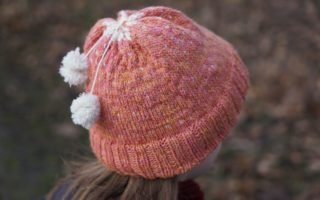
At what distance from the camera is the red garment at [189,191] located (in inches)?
103

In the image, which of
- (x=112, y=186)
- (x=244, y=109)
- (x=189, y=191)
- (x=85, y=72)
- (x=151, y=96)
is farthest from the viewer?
(x=244, y=109)

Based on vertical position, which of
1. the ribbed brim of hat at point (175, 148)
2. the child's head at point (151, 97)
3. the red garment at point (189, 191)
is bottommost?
the red garment at point (189, 191)

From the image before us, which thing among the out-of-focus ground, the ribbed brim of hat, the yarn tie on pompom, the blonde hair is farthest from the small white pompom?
the out-of-focus ground

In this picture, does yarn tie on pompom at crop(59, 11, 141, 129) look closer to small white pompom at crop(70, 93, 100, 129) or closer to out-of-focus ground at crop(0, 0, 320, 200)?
small white pompom at crop(70, 93, 100, 129)

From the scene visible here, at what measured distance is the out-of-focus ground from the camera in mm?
4020

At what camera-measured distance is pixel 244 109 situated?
4.54m

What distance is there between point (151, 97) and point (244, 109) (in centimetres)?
243

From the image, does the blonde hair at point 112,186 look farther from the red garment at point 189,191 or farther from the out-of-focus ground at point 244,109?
the out-of-focus ground at point 244,109

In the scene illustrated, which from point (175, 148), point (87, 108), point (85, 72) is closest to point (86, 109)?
point (87, 108)

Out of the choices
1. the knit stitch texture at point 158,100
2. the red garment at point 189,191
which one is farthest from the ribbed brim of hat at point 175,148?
the red garment at point 189,191

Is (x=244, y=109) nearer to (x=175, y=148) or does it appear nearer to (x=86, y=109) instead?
(x=175, y=148)

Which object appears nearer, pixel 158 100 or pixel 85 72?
pixel 158 100

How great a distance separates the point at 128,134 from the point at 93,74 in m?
0.26

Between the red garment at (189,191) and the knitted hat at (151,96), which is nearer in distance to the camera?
the knitted hat at (151,96)
